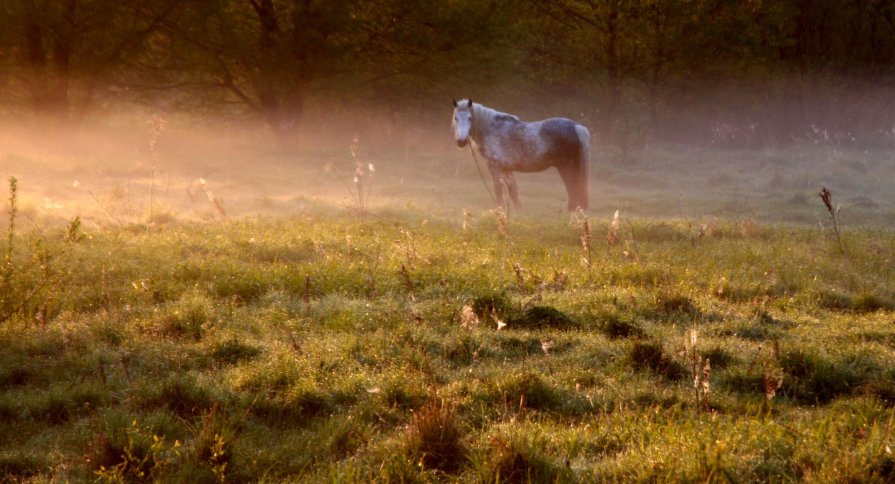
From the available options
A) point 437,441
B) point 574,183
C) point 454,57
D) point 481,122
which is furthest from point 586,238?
point 454,57

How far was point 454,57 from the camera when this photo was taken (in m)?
26.9

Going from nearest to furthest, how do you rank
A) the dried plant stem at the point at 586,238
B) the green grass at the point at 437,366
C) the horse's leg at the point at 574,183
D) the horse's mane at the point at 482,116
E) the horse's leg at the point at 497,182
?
the green grass at the point at 437,366 < the dried plant stem at the point at 586,238 < the horse's mane at the point at 482,116 < the horse's leg at the point at 497,182 < the horse's leg at the point at 574,183

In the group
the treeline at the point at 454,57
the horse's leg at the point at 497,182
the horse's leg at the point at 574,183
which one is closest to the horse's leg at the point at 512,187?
the horse's leg at the point at 497,182

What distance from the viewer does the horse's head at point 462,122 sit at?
15906 millimetres

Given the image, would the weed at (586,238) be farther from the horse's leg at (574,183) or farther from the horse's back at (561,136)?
the horse's leg at (574,183)

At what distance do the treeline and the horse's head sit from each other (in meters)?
10.3

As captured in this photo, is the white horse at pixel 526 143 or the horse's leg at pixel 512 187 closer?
the white horse at pixel 526 143

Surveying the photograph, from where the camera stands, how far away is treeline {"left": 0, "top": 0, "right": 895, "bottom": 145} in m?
24.7

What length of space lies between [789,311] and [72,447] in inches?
253

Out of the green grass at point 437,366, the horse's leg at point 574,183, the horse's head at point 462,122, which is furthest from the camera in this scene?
the horse's leg at point 574,183

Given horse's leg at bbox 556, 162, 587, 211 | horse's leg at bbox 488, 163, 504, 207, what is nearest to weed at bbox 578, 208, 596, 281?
horse's leg at bbox 488, 163, 504, 207

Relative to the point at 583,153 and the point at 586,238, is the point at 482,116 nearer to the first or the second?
the point at 583,153

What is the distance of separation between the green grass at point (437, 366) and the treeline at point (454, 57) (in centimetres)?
1660

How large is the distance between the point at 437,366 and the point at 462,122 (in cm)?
1088
